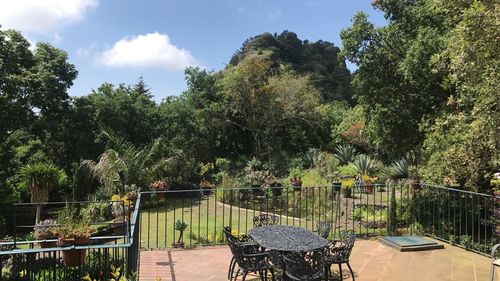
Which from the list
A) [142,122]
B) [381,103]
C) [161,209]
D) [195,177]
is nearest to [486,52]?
[381,103]

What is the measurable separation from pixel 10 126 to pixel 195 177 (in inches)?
273

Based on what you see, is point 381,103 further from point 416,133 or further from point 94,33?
point 94,33

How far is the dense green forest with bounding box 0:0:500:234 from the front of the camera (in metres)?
6.34

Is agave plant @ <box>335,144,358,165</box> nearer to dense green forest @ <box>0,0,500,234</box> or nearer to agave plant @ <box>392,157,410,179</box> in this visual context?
dense green forest @ <box>0,0,500,234</box>

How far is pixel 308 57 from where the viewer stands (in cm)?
3119

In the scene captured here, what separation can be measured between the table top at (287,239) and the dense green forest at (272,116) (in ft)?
9.05

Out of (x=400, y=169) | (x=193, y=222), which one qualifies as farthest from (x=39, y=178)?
(x=400, y=169)

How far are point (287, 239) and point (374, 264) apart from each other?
1.92m

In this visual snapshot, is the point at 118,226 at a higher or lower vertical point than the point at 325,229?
lower

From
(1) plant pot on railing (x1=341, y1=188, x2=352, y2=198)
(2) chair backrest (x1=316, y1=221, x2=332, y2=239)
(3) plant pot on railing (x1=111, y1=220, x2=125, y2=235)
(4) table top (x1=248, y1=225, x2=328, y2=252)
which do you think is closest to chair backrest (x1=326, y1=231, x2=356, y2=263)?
(4) table top (x1=248, y1=225, x2=328, y2=252)

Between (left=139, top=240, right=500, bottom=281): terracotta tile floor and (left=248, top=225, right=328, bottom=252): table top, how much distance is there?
740 millimetres

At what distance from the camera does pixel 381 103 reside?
30.8 feet

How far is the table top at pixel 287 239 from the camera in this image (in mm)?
4135

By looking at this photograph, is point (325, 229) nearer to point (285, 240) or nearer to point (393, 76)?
point (285, 240)
